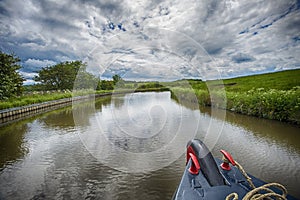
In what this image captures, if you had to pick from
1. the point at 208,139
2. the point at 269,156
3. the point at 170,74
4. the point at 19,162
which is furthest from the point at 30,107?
the point at 269,156

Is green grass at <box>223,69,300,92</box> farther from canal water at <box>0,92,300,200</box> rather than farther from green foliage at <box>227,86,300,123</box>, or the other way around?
canal water at <box>0,92,300,200</box>

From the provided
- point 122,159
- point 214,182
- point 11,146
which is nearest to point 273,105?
point 122,159

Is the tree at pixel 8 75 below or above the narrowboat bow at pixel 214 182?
above

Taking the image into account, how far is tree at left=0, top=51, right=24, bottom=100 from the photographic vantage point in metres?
15.8

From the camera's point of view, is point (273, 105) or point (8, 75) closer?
point (273, 105)

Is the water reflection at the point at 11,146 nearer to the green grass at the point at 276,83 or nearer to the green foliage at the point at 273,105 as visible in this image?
the green foliage at the point at 273,105

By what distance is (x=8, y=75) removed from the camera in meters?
17.0

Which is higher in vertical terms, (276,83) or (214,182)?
(276,83)

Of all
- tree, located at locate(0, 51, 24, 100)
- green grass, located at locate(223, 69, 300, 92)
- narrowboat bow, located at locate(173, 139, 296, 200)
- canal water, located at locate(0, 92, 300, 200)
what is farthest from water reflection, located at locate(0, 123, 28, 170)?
green grass, located at locate(223, 69, 300, 92)

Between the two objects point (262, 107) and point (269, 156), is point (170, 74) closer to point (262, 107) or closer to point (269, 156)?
point (269, 156)

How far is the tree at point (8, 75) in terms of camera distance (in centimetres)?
1584

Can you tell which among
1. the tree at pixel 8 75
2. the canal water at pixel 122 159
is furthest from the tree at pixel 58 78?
the canal water at pixel 122 159

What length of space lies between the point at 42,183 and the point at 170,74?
5.68 m

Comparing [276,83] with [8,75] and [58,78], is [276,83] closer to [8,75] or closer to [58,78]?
[8,75]
